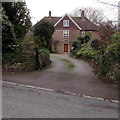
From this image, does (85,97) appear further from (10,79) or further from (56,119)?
(10,79)

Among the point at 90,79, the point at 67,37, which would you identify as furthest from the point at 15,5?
the point at 67,37

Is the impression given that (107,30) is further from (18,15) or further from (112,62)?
(18,15)

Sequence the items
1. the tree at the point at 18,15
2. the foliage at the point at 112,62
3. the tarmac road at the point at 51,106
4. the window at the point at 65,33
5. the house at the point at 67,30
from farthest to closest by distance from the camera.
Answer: the window at the point at 65,33, the house at the point at 67,30, the tree at the point at 18,15, the foliage at the point at 112,62, the tarmac road at the point at 51,106

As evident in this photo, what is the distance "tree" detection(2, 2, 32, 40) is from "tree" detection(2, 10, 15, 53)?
145cm

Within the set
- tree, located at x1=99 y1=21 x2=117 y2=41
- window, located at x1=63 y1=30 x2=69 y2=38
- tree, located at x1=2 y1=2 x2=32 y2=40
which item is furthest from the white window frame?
tree, located at x1=2 y1=2 x2=32 y2=40

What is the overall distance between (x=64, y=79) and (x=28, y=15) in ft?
25.1

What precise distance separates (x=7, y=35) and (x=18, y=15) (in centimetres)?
263

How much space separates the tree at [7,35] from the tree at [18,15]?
1446 millimetres

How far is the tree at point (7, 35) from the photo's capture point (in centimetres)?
1223

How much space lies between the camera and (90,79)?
958 cm

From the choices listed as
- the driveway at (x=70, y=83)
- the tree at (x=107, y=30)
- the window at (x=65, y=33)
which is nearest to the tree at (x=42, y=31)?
the tree at (x=107, y=30)

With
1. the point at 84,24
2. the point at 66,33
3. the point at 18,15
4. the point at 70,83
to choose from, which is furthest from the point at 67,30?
the point at 70,83

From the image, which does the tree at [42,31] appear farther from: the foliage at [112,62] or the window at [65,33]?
the foliage at [112,62]

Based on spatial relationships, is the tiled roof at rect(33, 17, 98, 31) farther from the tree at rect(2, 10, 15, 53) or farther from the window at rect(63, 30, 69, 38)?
the tree at rect(2, 10, 15, 53)
